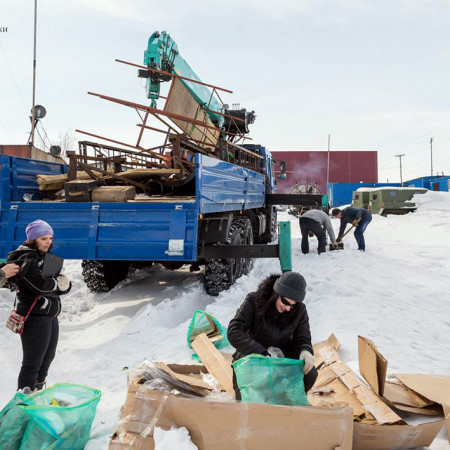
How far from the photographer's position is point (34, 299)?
10.4 feet

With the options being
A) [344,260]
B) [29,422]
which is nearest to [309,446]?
[29,422]

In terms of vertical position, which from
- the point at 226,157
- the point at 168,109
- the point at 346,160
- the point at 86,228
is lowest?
the point at 86,228

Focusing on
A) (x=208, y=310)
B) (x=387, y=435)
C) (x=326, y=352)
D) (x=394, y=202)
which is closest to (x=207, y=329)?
(x=208, y=310)

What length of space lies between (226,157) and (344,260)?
354cm

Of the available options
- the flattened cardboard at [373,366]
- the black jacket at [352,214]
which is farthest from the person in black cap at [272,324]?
the black jacket at [352,214]

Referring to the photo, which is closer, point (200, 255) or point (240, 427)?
point (240, 427)

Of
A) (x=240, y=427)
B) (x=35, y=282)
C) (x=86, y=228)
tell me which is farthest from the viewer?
(x=86, y=228)

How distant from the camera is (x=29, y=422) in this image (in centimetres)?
228

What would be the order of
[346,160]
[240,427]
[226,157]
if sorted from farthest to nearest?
1. [346,160]
2. [226,157]
3. [240,427]

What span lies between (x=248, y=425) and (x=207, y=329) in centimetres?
258

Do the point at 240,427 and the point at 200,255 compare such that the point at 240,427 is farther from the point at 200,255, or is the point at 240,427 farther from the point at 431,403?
the point at 200,255

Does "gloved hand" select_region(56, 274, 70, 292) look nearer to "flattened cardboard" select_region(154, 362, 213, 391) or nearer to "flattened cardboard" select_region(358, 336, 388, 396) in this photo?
"flattened cardboard" select_region(154, 362, 213, 391)

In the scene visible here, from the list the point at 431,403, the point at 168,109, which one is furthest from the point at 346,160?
the point at 431,403

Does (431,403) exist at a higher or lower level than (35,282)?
lower
